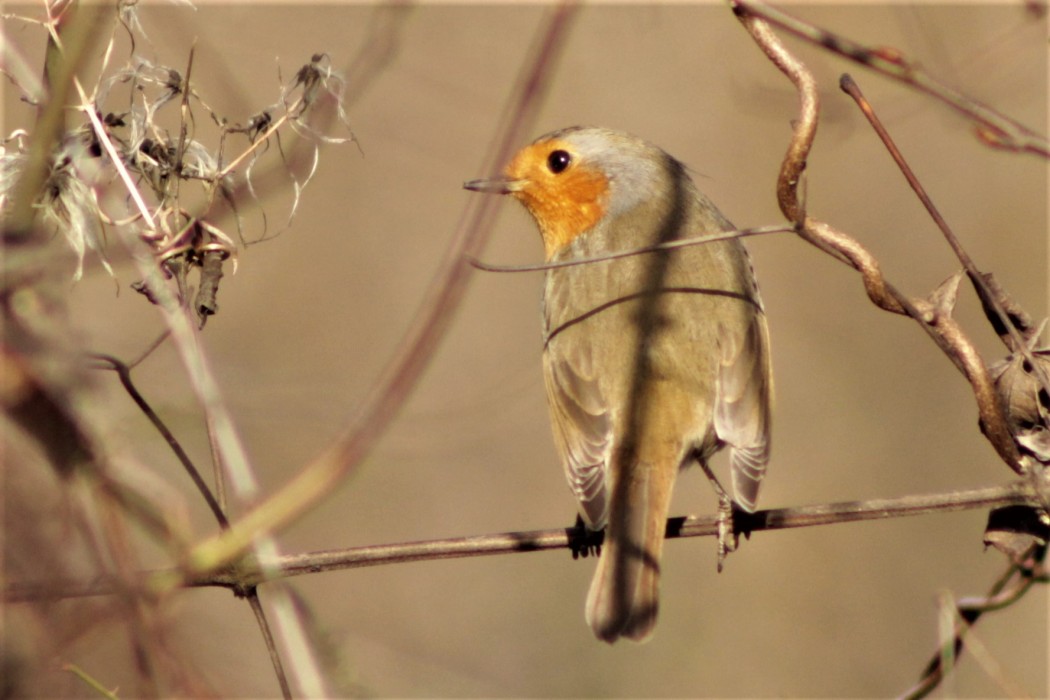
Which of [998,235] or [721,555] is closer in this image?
[721,555]

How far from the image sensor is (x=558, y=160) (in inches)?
145

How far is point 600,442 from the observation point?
2.97m

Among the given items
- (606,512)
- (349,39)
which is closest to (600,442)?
(606,512)

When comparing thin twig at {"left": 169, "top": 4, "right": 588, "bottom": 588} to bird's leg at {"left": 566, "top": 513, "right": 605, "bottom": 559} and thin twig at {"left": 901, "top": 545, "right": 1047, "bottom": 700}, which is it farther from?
bird's leg at {"left": 566, "top": 513, "right": 605, "bottom": 559}

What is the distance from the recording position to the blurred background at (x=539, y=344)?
498cm

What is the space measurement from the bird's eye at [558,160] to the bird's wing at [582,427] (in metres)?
0.69

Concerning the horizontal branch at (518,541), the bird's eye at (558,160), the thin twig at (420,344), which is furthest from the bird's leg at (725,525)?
the thin twig at (420,344)

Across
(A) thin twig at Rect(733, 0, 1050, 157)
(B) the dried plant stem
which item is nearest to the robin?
(B) the dried plant stem

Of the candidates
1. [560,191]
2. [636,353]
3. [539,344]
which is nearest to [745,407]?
[636,353]

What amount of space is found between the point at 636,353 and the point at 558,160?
2.85 ft

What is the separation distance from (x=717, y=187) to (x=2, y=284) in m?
5.38

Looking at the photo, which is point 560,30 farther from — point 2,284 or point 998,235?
point 998,235

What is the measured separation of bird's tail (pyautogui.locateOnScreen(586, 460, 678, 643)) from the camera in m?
2.66

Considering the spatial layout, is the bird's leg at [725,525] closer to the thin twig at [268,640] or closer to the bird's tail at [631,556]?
the bird's tail at [631,556]
